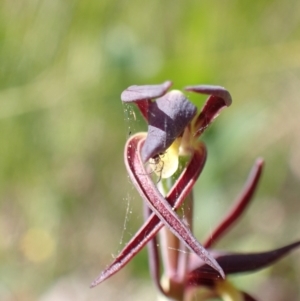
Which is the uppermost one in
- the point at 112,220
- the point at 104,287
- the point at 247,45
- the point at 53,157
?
the point at 247,45

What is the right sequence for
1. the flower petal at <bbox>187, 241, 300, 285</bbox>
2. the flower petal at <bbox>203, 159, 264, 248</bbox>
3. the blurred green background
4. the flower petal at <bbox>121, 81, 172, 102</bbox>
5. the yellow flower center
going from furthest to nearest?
the blurred green background < the flower petal at <bbox>203, 159, 264, 248</bbox> < the flower petal at <bbox>187, 241, 300, 285</bbox> < the yellow flower center < the flower petal at <bbox>121, 81, 172, 102</bbox>

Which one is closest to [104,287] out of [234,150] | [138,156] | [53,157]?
[53,157]

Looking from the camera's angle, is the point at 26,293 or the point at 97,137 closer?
the point at 26,293

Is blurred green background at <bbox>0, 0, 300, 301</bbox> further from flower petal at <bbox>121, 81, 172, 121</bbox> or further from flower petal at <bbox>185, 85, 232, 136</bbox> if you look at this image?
flower petal at <bbox>121, 81, 172, 121</bbox>

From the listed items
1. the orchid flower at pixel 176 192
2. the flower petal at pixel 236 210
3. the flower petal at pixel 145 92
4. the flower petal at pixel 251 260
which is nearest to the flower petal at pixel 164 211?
the orchid flower at pixel 176 192

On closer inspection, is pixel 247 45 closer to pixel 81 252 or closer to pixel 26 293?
pixel 81 252

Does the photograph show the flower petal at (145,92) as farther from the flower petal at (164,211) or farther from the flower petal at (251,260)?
the flower petal at (251,260)

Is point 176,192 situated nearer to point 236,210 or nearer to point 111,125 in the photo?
point 236,210

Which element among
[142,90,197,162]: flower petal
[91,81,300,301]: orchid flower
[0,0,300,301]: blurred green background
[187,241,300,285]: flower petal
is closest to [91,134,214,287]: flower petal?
[91,81,300,301]: orchid flower
